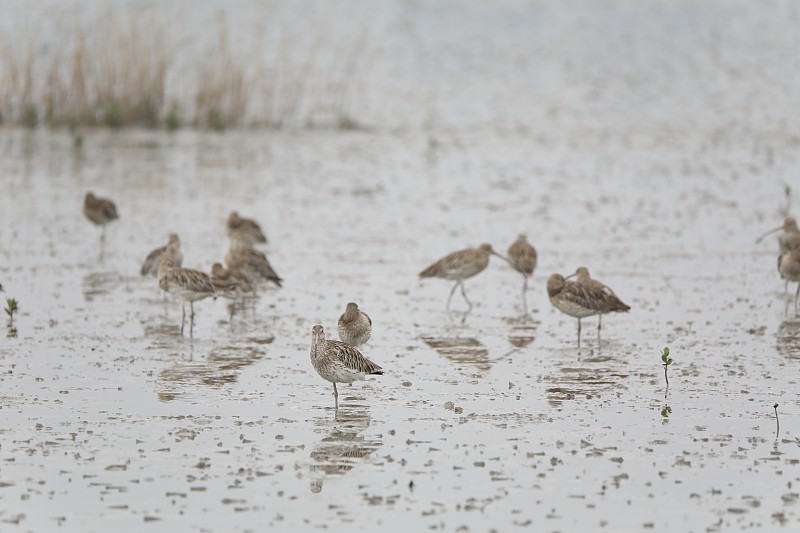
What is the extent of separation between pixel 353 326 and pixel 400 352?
1.02 m

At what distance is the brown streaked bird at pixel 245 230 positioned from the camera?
18.4 metres

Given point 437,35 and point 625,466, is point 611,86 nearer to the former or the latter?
point 437,35

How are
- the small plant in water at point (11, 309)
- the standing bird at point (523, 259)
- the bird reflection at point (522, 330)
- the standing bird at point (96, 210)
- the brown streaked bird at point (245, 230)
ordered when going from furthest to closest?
the standing bird at point (96, 210) < the brown streaked bird at point (245, 230) < the standing bird at point (523, 259) < the bird reflection at point (522, 330) < the small plant in water at point (11, 309)

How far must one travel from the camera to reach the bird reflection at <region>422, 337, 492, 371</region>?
13.0 meters

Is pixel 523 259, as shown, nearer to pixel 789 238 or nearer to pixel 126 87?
pixel 789 238

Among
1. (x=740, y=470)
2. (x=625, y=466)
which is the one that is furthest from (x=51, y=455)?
(x=740, y=470)

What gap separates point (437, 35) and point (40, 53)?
24047mm

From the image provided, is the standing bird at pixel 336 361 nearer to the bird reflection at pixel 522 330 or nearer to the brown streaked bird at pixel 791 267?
the bird reflection at pixel 522 330

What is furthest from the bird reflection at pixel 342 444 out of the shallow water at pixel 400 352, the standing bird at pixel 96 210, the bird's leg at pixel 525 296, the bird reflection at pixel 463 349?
the standing bird at pixel 96 210

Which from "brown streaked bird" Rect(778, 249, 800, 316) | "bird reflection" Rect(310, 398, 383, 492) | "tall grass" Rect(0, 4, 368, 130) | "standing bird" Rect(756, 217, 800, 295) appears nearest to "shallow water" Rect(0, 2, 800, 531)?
"bird reflection" Rect(310, 398, 383, 492)

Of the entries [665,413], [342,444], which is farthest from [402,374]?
[665,413]

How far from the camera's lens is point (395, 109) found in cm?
3619

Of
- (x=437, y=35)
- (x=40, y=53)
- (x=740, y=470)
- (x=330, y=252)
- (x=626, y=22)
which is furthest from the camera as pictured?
(x=626, y=22)

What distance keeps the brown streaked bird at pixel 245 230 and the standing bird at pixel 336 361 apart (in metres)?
7.25
